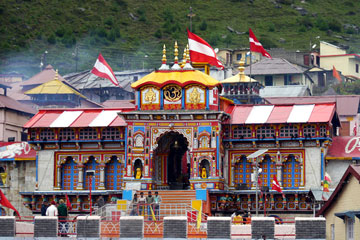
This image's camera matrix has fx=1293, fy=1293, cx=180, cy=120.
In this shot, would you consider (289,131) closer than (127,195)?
No

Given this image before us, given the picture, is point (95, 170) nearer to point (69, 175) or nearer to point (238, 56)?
point (69, 175)

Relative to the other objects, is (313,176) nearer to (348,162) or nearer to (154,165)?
(348,162)

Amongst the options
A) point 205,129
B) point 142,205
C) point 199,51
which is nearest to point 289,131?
point 205,129

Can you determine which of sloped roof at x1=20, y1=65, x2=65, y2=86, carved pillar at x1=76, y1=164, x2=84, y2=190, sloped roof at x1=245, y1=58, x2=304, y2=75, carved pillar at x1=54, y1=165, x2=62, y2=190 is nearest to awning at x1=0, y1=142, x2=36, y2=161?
carved pillar at x1=54, y1=165, x2=62, y2=190

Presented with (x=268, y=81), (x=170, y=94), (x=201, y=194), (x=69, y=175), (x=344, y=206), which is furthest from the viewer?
(x=268, y=81)

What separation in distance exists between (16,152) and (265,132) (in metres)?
16.9

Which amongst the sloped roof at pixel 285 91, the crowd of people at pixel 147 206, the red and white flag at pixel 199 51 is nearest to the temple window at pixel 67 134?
the crowd of people at pixel 147 206

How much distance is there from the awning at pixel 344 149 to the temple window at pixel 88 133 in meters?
14.2

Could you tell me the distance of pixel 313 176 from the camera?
250ft

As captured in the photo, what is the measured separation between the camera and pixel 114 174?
79500 millimetres

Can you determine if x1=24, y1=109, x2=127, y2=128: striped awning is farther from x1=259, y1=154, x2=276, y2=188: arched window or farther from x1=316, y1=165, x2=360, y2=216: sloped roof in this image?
x1=316, y1=165, x2=360, y2=216: sloped roof

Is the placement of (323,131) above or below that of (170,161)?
above

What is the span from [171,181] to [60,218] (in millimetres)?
17622

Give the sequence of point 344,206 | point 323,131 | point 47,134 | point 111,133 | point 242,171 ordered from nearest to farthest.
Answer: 1. point 344,206
2. point 323,131
3. point 242,171
4. point 111,133
5. point 47,134
